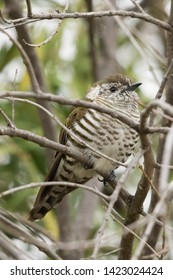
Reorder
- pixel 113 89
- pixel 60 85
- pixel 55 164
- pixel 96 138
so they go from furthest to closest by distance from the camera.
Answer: pixel 60 85, pixel 113 89, pixel 55 164, pixel 96 138

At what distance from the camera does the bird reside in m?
5.36

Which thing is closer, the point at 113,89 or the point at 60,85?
the point at 113,89

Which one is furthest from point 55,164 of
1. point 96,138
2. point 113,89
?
point 113,89

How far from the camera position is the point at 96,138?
17.6ft

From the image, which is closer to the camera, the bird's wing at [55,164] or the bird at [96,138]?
the bird at [96,138]

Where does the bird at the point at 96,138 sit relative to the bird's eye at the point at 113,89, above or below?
below

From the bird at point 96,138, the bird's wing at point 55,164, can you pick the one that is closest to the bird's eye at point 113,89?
the bird at point 96,138

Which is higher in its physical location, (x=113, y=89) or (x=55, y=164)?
(x=113, y=89)

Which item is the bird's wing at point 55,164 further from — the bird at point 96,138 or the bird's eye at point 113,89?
the bird's eye at point 113,89

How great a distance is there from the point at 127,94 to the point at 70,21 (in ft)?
7.09

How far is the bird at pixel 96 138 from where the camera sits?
17.6 feet

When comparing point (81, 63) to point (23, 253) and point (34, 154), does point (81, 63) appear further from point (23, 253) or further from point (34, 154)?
point (23, 253)

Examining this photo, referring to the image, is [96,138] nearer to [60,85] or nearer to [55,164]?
[55,164]
